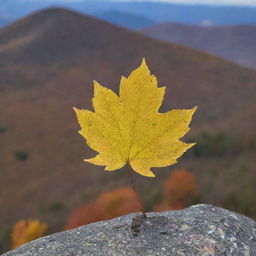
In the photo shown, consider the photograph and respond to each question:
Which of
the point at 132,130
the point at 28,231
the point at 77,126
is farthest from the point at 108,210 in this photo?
the point at 77,126

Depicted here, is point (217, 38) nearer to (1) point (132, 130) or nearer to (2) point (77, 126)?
(2) point (77, 126)

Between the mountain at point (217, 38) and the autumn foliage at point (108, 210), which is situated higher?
the autumn foliage at point (108, 210)

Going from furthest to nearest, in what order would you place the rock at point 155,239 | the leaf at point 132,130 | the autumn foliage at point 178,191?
the autumn foliage at point 178,191
the rock at point 155,239
the leaf at point 132,130

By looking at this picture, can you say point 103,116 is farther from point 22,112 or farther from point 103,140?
point 22,112

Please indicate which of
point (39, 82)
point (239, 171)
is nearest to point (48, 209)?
point (239, 171)

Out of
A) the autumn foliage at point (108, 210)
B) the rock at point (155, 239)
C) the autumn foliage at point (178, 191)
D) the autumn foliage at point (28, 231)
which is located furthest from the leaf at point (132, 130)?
the autumn foliage at point (28, 231)

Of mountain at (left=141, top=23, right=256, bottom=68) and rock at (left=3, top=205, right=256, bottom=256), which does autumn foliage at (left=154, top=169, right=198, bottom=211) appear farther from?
mountain at (left=141, top=23, right=256, bottom=68)

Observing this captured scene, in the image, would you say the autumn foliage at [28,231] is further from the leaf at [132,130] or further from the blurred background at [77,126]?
the leaf at [132,130]
